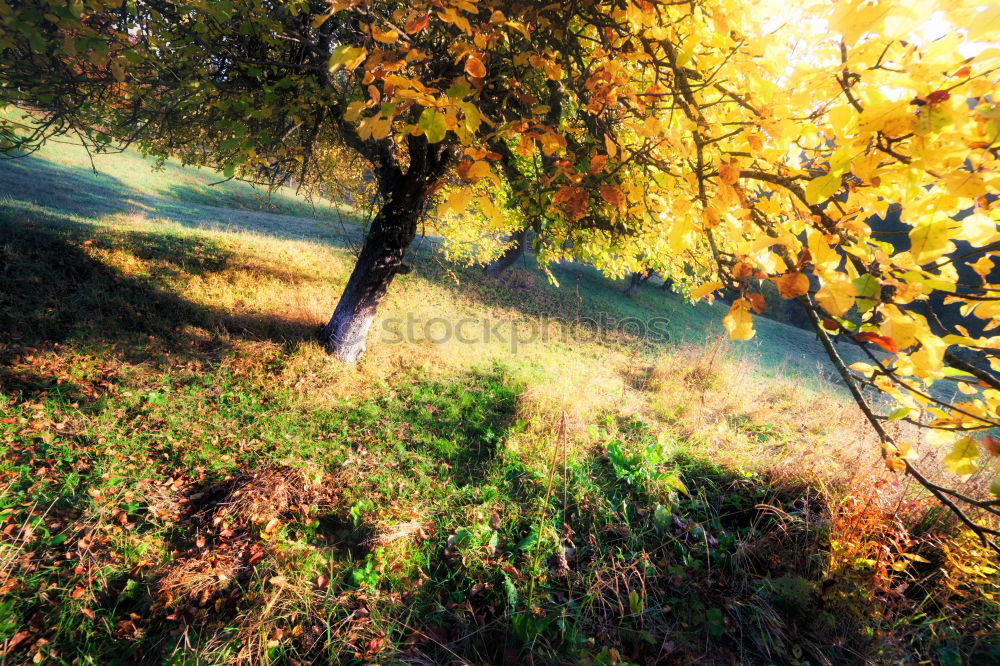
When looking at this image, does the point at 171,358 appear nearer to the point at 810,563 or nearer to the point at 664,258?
the point at 664,258

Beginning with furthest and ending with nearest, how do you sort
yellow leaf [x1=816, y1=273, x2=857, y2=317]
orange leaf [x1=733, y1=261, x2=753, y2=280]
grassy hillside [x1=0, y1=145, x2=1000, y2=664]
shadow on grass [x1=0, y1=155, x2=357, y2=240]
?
shadow on grass [x1=0, y1=155, x2=357, y2=240] → grassy hillside [x1=0, y1=145, x2=1000, y2=664] → orange leaf [x1=733, y1=261, x2=753, y2=280] → yellow leaf [x1=816, y1=273, x2=857, y2=317]

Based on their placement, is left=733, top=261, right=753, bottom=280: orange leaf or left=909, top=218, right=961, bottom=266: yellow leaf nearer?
left=909, top=218, right=961, bottom=266: yellow leaf

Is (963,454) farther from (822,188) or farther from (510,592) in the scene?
(510,592)

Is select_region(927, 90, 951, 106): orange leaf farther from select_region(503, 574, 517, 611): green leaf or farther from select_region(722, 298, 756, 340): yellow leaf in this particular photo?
select_region(503, 574, 517, 611): green leaf

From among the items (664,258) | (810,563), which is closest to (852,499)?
(810,563)

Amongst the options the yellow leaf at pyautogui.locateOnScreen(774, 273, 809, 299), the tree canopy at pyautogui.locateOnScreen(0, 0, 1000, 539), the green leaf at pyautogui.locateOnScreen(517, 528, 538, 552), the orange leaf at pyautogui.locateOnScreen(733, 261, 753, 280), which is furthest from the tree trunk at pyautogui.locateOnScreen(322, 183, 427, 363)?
the yellow leaf at pyautogui.locateOnScreen(774, 273, 809, 299)

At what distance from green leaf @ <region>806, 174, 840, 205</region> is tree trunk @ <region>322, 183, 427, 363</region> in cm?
509

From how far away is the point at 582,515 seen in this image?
3.79 m

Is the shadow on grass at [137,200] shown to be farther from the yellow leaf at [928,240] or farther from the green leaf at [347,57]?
the yellow leaf at [928,240]

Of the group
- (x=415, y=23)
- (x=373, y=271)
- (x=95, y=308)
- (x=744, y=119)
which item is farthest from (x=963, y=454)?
(x=95, y=308)

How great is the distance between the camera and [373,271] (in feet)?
20.0

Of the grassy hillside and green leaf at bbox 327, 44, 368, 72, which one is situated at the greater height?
green leaf at bbox 327, 44, 368, 72

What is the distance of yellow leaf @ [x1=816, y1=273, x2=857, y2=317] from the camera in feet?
3.71

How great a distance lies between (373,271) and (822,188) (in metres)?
5.74
